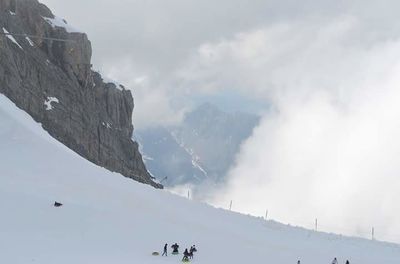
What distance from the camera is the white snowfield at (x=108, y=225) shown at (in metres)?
32.6

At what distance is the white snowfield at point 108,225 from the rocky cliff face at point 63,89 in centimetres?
1402

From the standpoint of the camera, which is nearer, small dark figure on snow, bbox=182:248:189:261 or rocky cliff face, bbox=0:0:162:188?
small dark figure on snow, bbox=182:248:189:261

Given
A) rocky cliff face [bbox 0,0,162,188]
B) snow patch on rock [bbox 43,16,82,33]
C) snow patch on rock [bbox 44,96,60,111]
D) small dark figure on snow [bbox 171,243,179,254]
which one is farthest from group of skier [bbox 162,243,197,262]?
snow patch on rock [bbox 43,16,82,33]

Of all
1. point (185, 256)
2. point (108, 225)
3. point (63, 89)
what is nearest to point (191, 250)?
point (185, 256)

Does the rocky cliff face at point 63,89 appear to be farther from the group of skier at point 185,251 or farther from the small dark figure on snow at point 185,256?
the small dark figure on snow at point 185,256

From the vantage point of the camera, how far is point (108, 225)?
3978 centimetres

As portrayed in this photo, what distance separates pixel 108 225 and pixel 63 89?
178ft

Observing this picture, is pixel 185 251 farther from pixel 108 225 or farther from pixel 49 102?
pixel 49 102

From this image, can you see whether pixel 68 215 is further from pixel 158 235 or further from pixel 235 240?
pixel 235 240

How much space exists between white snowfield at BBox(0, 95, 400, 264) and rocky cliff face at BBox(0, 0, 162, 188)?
14.0m

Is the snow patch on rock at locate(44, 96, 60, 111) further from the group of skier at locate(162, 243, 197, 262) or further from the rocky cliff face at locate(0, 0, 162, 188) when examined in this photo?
the group of skier at locate(162, 243, 197, 262)

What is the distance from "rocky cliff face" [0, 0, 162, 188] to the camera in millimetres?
77125

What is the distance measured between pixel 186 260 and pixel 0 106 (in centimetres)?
3878

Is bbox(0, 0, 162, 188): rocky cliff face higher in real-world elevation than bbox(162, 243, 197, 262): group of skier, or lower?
higher
